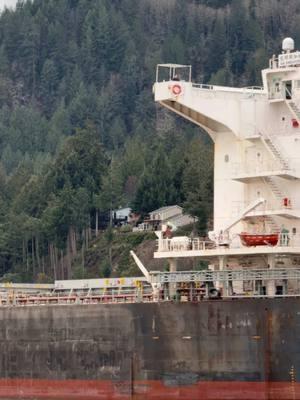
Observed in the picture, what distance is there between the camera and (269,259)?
53.6 meters

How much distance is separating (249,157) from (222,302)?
6698 millimetres

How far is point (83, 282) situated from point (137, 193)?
42.9 m

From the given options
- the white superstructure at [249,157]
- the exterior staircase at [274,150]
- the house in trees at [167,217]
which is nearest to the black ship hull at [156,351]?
the white superstructure at [249,157]

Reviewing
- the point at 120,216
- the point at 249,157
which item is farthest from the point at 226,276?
the point at 120,216

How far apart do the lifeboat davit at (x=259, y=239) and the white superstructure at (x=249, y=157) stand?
0.27 metres

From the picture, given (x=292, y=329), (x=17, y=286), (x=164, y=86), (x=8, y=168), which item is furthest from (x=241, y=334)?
(x=8, y=168)

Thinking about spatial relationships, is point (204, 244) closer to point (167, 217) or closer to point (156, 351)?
point (156, 351)

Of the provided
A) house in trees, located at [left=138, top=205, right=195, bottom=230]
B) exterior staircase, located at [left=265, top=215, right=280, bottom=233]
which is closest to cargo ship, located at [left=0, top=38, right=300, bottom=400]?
exterior staircase, located at [left=265, top=215, right=280, bottom=233]

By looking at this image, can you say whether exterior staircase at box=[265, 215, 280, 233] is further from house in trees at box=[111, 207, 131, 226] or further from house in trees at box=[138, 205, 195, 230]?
house in trees at box=[111, 207, 131, 226]

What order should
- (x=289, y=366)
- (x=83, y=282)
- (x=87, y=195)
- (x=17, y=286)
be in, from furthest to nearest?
1. (x=87, y=195)
2. (x=83, y=282)
3. (x=17, y=286)
4. (x=289, y=366)

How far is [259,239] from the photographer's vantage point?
176 feet

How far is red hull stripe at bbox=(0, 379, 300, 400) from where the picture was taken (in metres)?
51.2

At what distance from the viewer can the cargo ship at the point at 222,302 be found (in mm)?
52000

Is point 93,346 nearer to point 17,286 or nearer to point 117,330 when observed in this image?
point 117,330
